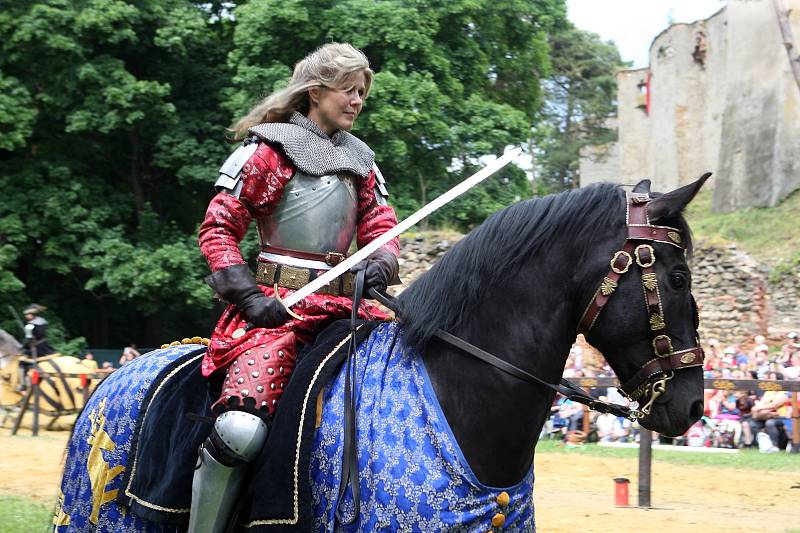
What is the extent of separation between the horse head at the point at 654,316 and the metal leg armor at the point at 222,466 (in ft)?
3.79

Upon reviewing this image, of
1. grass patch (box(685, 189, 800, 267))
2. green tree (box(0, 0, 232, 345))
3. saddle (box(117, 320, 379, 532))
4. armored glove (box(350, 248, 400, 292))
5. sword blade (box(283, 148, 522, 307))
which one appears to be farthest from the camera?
grass patch (box(685, 189, 800, 267))

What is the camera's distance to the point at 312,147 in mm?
3600

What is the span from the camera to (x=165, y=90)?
20703 millimetres

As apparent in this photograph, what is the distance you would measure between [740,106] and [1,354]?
68.0 ft

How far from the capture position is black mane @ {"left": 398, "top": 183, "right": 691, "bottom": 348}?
10.3ft

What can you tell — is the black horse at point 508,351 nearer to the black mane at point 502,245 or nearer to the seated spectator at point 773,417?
the black mane at point 502,245

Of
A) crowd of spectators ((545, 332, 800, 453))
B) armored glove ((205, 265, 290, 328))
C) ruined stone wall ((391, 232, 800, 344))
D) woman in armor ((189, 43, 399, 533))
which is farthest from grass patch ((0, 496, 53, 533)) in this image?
ruined stone wall ((391, 232, 800, 344))

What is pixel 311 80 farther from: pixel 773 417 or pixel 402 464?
pixel 773 417

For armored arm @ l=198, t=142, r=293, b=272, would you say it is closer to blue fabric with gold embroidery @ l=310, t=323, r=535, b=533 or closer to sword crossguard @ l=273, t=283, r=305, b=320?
sword crossguard @ l=273, t=283, r=305, b=320

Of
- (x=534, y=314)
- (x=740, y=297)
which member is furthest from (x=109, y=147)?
(x=534, y=314)

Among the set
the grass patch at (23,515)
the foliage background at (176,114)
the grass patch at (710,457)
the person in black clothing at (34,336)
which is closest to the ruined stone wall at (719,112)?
the foliage background at (176,114)

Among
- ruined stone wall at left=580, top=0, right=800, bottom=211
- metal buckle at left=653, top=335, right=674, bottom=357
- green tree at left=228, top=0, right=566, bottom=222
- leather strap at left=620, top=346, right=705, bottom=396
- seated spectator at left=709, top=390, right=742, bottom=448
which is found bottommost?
seated spectator at left=709, top=390, right=742, bottom=448

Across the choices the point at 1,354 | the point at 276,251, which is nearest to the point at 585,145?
the point at 1,354

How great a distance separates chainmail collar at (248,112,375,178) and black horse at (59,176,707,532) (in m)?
0.58
